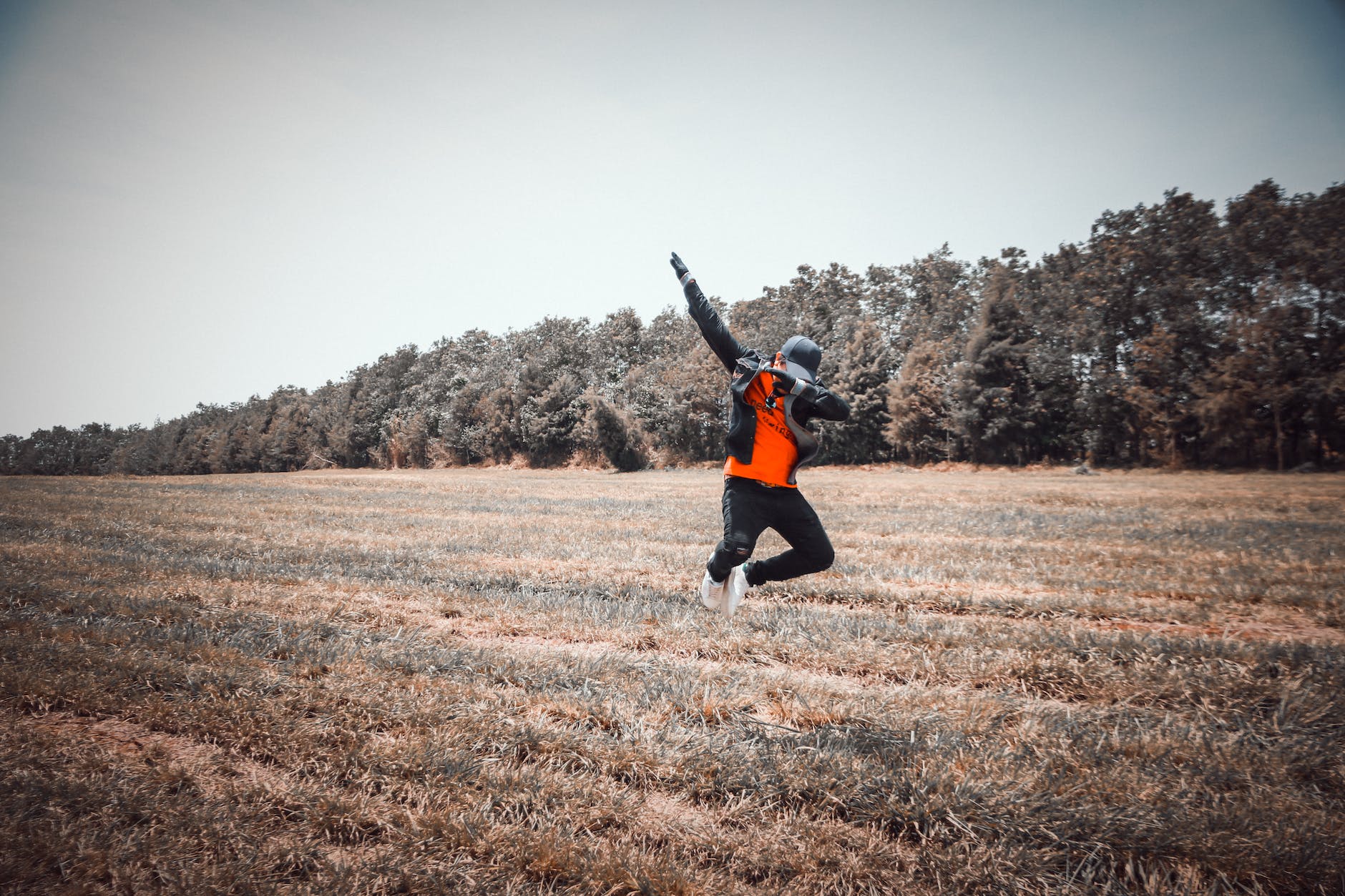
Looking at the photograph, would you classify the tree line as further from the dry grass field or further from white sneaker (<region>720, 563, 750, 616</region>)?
white sneaker (<region>720, 563, 750, 616</region>)

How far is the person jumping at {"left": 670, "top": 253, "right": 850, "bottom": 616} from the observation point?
4824 millimetres

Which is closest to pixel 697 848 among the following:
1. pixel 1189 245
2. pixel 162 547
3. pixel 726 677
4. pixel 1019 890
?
pixel 1019 890

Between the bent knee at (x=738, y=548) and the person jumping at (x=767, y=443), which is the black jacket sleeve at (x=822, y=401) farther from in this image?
the bent knee at (x=738, y=548)

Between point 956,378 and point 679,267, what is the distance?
41.2m

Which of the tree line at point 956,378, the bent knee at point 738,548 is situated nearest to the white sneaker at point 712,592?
the bent knee at point 738,548

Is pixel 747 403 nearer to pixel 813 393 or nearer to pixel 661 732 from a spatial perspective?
pixel 813 393

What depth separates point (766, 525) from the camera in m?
5.07

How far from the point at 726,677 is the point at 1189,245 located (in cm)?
4661

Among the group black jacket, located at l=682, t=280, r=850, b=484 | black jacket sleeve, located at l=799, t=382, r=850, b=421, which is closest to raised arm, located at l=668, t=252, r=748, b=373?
black jacket, located at l=682, t=280, r=850, b=484

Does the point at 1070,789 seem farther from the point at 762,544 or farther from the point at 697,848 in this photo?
the point at 762,544

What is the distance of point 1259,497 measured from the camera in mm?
18016

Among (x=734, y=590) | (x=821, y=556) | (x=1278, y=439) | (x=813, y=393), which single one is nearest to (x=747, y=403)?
(x=813, y=393)

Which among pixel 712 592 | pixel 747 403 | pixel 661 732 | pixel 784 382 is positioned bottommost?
pixel 661 732

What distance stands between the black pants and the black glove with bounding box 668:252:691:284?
1.82m
